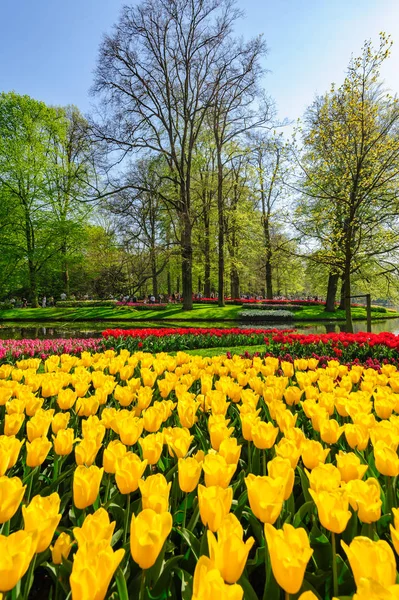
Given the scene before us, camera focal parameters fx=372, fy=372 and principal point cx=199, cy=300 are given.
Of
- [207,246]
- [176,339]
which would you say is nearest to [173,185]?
[207,246]

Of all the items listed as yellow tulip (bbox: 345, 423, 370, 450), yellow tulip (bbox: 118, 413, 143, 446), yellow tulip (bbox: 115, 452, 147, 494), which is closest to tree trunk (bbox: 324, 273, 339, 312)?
yellow tulip (bbox: 345, 423, 370, 450)

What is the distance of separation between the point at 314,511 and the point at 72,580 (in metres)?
0.87

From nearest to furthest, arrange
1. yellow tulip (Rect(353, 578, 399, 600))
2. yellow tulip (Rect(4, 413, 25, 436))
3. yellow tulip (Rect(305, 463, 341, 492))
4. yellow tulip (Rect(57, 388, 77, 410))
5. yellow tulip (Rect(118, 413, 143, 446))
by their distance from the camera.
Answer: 1. yellow tulip (Rect(353, 578, 399, 600))
2. yellow tulip (Rect(305, 463, 341, 492))
3. yellow tulip (Rect(118, 413, 143, 446))
4. yellow tulip (Rect(4, 413, 25, 436))
5. yellow tulip (Rect(57, 388, 77, 410))

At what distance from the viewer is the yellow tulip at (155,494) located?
1.08 m

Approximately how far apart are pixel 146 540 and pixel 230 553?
21 cm

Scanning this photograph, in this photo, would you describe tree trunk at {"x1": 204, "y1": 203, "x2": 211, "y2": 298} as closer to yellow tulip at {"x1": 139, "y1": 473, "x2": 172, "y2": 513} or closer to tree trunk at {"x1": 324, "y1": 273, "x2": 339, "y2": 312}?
tree trunk at {"x1": 324, "y1": 273, "x2": 339, "y2": 312}

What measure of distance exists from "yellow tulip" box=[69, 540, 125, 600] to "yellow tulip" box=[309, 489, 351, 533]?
576 mm

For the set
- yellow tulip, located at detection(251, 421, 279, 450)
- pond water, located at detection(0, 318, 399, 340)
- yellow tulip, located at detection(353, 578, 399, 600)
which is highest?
yellow tulip, located at detection(353, 578, 399, 600)

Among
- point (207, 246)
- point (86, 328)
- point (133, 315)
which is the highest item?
point (207, 246)

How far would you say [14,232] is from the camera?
25.0m

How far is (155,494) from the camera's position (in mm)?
1112

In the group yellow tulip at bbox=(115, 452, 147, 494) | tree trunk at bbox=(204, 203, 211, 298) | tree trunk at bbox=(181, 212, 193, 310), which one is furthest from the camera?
tree trunk at bbox=(204, 203, 211, 298)

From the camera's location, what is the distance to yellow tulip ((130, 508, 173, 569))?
0.92m

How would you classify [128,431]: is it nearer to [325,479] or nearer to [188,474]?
[188,474]
